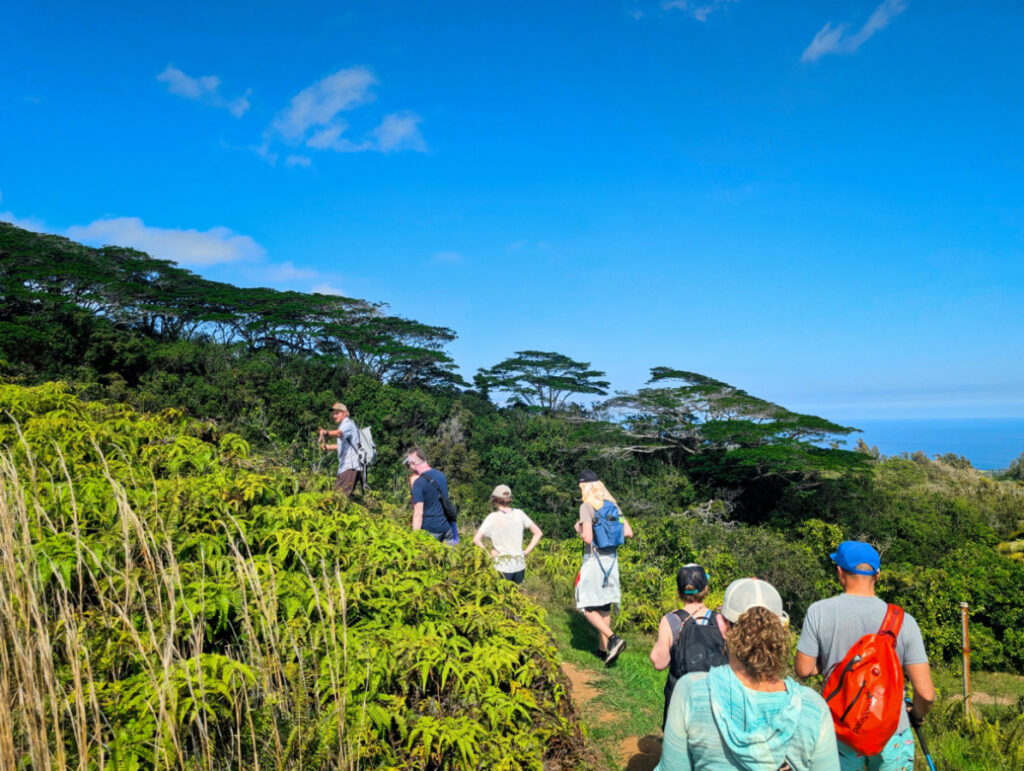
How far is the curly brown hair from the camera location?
1.86m

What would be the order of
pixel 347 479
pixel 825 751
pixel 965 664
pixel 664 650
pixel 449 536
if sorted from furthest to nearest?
1. pixel 347 479
2. pixel 449 536
3. pixel 965 664
4. pixel 664 650
5. pixel 825 751

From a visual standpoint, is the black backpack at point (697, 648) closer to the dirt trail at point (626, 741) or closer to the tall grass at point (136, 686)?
the dirt trail at point (626, 741)

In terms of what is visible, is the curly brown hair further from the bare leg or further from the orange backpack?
the bare leg

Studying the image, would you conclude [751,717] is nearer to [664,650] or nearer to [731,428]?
[664,650]

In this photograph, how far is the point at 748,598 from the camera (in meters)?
2.16

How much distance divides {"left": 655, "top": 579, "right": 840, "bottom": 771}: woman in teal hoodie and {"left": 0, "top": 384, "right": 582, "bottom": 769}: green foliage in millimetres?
610

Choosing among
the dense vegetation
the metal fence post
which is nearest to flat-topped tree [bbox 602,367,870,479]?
the dense vegetation

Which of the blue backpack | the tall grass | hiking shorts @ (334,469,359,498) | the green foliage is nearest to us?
the tall grass

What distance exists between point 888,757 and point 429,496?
3512 millimetres

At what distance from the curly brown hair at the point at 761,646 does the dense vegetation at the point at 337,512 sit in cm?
84

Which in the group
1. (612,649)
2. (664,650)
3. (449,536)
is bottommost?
(612,649)

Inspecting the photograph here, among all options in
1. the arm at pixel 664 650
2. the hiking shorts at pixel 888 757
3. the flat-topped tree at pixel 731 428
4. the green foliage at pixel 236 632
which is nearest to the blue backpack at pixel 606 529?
the green foliage at pixel 236 632

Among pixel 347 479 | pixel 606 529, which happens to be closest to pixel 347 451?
pixel 347 479

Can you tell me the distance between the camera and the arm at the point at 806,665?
8.72 ft
